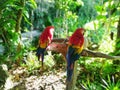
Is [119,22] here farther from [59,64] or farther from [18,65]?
[18,65]

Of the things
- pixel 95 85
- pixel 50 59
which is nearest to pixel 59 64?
pixel 50 59

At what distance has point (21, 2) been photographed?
3922 millimetres

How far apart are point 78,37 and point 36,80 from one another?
83.7 inches

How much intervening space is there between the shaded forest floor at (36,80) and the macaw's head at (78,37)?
5.85ft

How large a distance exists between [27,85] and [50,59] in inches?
29.2

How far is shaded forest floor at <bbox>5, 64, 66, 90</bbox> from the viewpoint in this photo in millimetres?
3768

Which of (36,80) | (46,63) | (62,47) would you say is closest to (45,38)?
(62,47)

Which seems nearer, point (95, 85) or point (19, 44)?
point (95, 85)

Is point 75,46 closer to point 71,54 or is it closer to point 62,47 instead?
point 71,54

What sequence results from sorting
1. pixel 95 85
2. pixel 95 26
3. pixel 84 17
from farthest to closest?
1. pixel 84 17
2. pixel 95 26
3. pixel 95 85

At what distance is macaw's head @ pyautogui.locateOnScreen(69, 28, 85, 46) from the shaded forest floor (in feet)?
5.85

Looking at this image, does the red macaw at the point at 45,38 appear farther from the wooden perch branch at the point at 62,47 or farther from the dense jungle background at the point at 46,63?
the dense jungle background at the point at 46,63

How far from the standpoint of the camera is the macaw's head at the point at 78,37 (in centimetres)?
199

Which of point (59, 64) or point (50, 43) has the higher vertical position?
point (50, 43)
